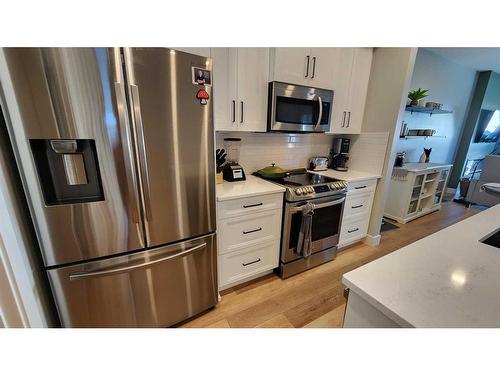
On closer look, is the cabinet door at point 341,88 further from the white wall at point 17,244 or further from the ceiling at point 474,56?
the ceiling at point 474,56

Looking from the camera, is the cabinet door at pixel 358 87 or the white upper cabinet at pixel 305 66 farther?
the cabinet door at pixel 358 87

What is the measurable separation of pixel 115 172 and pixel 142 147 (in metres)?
0.18

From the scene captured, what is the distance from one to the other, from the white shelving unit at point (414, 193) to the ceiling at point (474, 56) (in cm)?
184

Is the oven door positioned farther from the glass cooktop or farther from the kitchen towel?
the glass cooktop

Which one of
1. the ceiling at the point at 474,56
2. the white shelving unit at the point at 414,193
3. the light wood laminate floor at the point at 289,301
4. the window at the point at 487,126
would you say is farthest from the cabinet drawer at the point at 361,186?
the window at the point at 487,126

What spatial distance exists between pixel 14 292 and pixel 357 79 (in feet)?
9.49

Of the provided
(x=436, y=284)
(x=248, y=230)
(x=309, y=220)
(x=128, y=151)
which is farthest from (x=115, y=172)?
(x=309, y=220)

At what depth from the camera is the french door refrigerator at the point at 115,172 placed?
829 mm

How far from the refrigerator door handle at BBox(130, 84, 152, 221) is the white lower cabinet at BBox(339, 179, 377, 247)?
1.89 metres

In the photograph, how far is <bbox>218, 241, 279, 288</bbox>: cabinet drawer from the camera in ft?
5.33

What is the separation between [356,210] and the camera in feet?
7.52

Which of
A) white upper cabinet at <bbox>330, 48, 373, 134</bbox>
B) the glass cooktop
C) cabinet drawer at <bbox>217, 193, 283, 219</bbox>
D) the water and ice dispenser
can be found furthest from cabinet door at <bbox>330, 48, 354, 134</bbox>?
the water and ice dispenser
